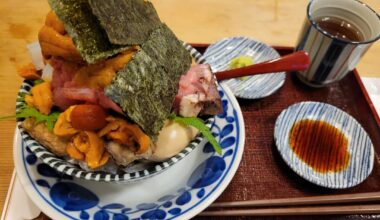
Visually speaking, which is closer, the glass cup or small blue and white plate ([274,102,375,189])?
small blue and white plate ([274,102,375,189])

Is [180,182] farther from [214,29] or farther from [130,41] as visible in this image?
[214,29]

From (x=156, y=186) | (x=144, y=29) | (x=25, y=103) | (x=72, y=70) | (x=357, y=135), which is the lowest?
(x=156, y=186)

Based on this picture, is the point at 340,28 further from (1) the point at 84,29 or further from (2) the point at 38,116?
(2) the point at 38,116

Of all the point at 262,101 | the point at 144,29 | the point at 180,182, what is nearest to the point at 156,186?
the point at 180,182

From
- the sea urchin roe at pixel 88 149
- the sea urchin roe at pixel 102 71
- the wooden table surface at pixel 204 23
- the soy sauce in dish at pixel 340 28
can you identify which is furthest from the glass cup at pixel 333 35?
the sea urchin roe at pixel 88 149

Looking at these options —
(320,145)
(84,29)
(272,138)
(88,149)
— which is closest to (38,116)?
(88,149)

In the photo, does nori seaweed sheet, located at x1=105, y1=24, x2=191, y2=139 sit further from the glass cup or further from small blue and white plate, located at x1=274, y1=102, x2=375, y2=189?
the glass cup

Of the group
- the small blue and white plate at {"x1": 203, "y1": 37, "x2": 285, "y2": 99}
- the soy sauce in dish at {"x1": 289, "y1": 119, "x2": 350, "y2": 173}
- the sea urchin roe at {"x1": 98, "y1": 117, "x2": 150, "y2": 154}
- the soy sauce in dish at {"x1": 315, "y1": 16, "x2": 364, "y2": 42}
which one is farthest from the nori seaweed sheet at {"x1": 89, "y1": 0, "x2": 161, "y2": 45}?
the soy sauce in dish at {"x1": 315, "y1": 16, "x2": 364, "y2": 42}
